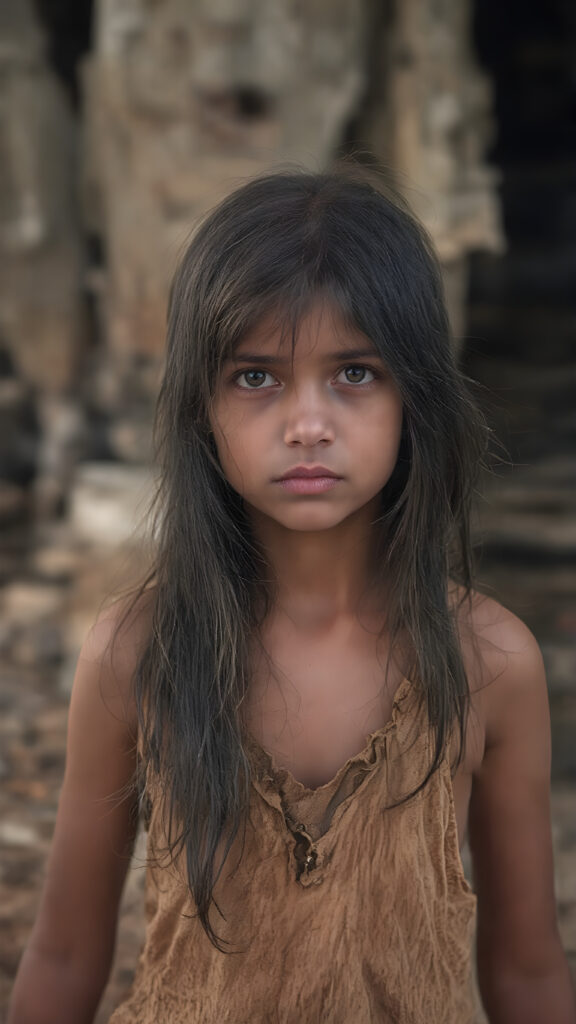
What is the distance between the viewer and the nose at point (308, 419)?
1.10 m

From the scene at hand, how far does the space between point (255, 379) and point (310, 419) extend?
0.08 m

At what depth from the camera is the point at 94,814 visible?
1319 millimetres

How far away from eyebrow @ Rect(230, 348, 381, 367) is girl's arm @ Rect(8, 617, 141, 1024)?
1.16 ft

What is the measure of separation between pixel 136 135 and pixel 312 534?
211cm

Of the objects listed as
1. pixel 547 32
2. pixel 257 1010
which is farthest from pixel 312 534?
pixel 547 32

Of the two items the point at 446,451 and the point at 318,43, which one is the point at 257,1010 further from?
the point at 318,43

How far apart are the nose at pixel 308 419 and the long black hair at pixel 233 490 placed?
3.0 inches

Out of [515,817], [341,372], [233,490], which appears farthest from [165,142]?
[515,817]

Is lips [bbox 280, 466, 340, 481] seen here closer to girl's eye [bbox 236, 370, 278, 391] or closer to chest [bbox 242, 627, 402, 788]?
girl's eye [bbox 236, 370, 278, 391]

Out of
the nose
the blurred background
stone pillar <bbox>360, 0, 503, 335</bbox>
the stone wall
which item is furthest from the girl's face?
stone pillar <bbox>360, 0, 503, 335</bbox>

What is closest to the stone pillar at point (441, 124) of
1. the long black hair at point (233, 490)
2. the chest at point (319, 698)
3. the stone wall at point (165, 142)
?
the stone wall at point (165, 142)

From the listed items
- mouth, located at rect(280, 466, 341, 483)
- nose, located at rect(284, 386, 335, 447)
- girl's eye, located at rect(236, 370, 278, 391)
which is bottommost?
mouth, located at rect(280, 466, 341, 483)

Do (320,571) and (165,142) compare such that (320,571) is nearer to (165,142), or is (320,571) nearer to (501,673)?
(501,673)

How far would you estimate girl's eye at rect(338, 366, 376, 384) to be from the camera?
1.14 meters
